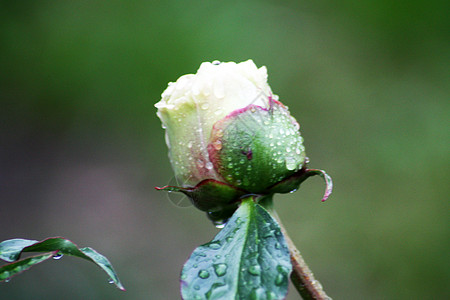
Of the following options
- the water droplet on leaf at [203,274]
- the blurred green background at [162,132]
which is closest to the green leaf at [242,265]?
the water droplet on leaf at [203,274]

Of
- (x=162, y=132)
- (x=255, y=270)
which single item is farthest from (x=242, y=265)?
(x=162, y=132)

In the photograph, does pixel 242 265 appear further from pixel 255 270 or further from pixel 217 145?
pixel 217 145

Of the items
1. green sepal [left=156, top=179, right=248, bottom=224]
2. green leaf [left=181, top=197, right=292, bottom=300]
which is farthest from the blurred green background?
green leaf [left=181, top=197, right=292, bottom=300]

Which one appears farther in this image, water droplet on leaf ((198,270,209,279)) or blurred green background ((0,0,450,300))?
blurred green background ((0,0,450,300))

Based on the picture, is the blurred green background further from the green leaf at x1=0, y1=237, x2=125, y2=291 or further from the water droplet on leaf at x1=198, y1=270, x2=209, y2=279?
the water droplet on leaf at x1=198, y1=270, x2=209, y2=279

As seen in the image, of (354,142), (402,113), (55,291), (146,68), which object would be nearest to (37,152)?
(146,68)
